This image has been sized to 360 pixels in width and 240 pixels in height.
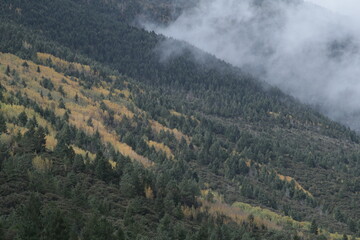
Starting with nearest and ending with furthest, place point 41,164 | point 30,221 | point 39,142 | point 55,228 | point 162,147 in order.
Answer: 1. point 55,228
2. point 30,221
3. point 41,164
4. point 39,142
5. point 162,147

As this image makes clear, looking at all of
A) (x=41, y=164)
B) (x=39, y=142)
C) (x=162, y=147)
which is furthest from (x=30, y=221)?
(x=162, y=147)

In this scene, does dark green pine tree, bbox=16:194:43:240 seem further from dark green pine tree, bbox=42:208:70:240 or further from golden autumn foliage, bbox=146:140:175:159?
golden autumn foliage, bbox=146:140:175:159

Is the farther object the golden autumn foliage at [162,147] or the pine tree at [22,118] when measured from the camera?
the golden autumn foliage at [162,147]

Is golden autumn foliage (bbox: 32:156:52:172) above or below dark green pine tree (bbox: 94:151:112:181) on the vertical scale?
below

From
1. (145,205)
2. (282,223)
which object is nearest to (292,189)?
(282,223)

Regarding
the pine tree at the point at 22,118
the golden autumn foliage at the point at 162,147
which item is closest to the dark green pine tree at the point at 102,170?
the pine tree at the point at 22,118

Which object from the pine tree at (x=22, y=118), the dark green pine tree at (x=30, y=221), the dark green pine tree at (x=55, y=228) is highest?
the dark green pine tree at (x=55, y=228)

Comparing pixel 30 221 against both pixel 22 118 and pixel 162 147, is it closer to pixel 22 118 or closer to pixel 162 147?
pixel 22 118

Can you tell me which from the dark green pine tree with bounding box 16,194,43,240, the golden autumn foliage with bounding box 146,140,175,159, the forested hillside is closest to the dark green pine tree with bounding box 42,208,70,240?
the forested hillside

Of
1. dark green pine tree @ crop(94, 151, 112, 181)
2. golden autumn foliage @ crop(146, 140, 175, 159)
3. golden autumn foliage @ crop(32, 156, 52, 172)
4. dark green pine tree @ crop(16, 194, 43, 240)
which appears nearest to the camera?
dark green pine tree @ crop(16, 194, 43, 240)

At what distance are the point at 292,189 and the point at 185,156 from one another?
114ft

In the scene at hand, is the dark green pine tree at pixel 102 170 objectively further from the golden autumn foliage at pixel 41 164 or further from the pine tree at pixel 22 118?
the pine tree at pixel 22 118

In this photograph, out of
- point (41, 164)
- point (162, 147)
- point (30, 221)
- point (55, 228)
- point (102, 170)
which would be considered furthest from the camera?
point (162, 147)

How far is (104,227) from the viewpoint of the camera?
78.4 m
